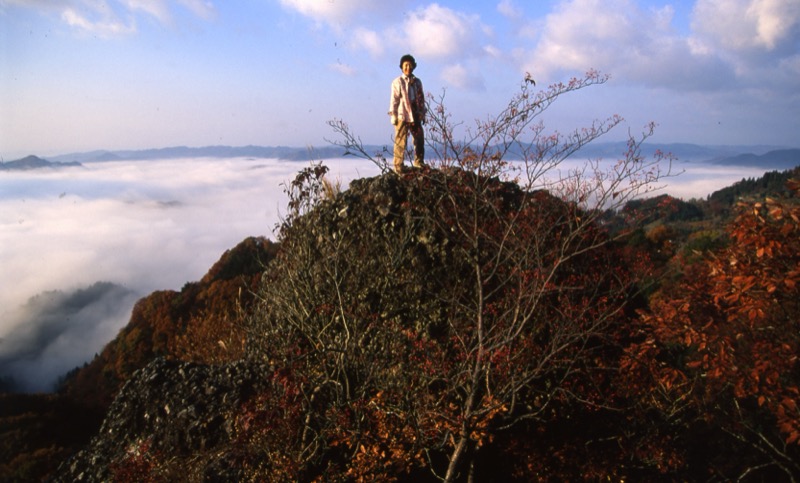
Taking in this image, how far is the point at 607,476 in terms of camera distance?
8.92 metres

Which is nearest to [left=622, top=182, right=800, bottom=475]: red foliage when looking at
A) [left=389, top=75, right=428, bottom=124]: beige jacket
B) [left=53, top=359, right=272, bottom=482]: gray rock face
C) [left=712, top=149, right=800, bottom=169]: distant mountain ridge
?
[left=389, top=75, right=428, bottom=124]: beige jacket

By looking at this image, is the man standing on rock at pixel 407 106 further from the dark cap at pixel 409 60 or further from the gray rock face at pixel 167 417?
the gray rock face at pixel 167 417

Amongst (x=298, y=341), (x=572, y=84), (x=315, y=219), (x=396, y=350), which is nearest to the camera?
(x=572, y=84)

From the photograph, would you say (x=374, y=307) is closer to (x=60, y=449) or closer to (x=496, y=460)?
(x=496, y=460)

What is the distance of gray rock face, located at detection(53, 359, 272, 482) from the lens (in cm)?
915

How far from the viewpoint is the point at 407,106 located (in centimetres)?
995

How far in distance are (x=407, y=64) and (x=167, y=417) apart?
26.0 feet

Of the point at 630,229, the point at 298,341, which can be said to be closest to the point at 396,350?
the point at 298,341

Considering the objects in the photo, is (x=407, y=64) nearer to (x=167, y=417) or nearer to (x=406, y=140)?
(x=406, y=140)

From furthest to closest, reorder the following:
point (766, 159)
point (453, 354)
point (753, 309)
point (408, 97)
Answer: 1. point (766, 159)
2. point (408, 97)
3. point (453, 354)
4. point (753, 309)

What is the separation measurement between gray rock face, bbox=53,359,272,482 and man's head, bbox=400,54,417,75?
6295 millimetres

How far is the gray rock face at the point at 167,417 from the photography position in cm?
915

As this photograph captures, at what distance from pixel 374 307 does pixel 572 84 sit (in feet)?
16.2

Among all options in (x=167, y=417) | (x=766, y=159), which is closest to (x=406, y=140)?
(x=167, y=417)
